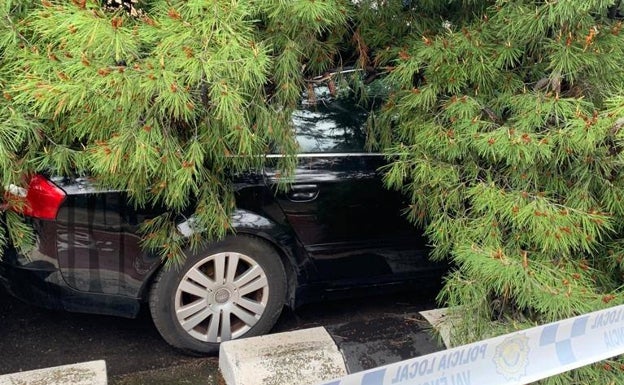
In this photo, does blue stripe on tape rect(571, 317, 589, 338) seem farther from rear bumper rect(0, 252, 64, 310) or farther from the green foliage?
rear bumper rect(0, 252, 64, 310)

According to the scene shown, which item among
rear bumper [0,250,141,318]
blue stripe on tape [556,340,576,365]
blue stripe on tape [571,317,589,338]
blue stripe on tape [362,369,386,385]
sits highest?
blue stripe on tape [571,317,589,338]

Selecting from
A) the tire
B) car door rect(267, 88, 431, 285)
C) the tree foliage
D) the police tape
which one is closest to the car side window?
car door rect(267, 88, 431, 285)

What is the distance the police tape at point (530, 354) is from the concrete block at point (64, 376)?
1.45 meters

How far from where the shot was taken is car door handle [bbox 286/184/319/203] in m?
3.22

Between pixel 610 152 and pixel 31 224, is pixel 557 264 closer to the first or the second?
pixel 610 152

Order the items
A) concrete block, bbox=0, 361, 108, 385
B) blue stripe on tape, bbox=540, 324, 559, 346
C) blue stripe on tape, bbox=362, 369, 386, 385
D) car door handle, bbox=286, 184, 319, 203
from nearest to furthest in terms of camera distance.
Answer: blue stripe on tape, bbox=362, 369, 386, 385
blue stripe on tape, bbox=540, 324, 559, 346
concrete block, bbox=0, 361, 108, 385
car door handle, bbox=286, 184, 319, 203

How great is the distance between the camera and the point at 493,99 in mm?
2660

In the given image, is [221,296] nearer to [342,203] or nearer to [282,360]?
[282,360]

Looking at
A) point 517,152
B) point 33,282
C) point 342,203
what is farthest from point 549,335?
point 33,282

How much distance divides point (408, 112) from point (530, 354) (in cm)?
117

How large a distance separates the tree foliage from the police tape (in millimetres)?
80

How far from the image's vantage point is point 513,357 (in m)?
2.40

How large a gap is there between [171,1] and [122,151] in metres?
0.56

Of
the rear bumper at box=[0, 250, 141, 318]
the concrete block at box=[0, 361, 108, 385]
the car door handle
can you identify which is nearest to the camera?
the concrete block at box=[0, 361, 108, 385]
